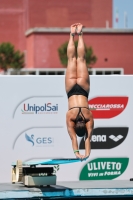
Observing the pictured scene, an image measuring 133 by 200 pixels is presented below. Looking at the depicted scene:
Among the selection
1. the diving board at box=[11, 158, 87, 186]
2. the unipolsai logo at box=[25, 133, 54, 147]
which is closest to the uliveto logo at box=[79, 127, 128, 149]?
the unipolsai logo at box=[25, 133, 54, 147]

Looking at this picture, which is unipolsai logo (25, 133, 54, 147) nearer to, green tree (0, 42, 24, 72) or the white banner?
the white banner

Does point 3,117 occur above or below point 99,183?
above

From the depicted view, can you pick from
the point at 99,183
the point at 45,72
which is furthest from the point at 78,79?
the point at 45,72

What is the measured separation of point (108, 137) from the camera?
1166 centimetres

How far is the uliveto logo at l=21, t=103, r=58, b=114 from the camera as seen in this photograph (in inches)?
447

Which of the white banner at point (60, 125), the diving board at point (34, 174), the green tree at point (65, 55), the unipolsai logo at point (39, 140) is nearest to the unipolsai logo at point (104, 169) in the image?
the white banner at point (60, 125)

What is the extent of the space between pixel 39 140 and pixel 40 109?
1.69 feet

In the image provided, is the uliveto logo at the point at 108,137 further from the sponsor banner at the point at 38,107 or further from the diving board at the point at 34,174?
the diving board at the point at 34,174

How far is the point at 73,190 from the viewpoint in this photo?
26.9 ft

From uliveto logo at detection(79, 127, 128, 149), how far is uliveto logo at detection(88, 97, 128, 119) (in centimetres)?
24

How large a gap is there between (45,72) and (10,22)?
12159mm

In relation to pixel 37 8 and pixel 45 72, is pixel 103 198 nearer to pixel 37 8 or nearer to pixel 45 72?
pixel 45 72

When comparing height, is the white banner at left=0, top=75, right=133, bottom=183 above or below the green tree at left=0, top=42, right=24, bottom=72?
below

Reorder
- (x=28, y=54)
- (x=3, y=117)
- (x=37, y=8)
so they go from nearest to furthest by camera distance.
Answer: (x=3, y=117), (x=28, y=54), (x=37, y=8)
